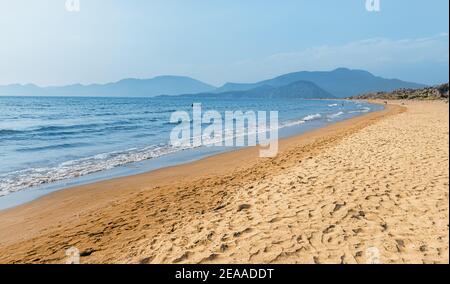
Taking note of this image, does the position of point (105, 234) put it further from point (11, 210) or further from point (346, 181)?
point (346, 181)

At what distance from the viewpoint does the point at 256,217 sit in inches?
223

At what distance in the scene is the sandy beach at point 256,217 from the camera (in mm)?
4469

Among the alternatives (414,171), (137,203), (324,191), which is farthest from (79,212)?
(414,171)

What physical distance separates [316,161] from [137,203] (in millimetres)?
5615

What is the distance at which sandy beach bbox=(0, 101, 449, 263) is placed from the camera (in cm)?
447

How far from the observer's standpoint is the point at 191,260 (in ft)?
14.2

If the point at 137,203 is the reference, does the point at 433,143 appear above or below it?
above

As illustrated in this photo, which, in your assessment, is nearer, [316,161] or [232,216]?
[232,216]

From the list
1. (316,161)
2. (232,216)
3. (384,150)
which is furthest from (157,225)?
(384,150)

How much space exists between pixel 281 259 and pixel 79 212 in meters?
4.89

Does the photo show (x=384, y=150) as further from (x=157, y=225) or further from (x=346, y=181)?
(x=157, y=225)

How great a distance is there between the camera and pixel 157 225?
584 cm

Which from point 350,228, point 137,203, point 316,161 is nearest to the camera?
point 350,228

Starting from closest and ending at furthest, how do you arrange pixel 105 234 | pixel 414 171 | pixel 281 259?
pixel 281 259 < pixel 105 234 < pixel 414 171
